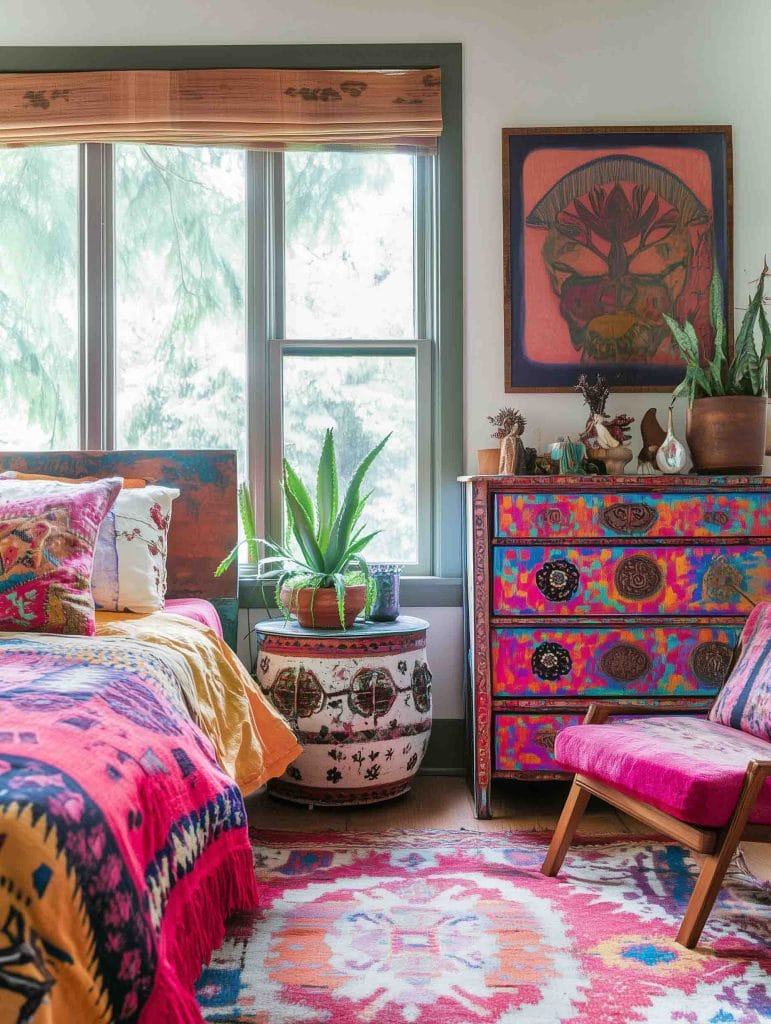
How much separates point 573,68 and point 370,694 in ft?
8.07

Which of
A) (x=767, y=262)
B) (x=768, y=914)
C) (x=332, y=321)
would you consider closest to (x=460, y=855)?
(x=768, y=914)

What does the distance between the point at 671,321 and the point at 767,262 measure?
0.60m

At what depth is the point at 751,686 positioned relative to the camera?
2322 mm

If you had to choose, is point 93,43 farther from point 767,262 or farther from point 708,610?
point 708,610

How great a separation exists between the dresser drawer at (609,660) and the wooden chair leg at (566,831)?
0.48 m

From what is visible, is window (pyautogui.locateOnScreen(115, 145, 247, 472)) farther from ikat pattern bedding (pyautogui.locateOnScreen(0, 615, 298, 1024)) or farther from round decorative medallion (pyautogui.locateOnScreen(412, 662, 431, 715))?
ikat pattern bedding (pyautogui.locateOnScreen(0, 615, 298, 1024))

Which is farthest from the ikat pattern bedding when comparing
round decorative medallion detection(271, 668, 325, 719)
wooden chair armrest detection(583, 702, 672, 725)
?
wooden chair armrest detection(583, 702, 672, 725)

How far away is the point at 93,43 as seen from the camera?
336cm

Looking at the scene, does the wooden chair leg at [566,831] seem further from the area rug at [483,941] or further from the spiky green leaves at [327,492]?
the spiky green leaves at [327,492]

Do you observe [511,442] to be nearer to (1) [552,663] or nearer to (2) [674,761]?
(1) [552,663]

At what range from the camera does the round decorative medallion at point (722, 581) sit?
2.81 metres

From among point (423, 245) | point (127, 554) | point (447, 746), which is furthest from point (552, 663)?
point (423, 245)

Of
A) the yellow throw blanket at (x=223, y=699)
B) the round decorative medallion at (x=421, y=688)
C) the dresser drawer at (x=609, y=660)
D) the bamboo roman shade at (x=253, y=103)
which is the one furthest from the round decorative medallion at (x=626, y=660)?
the bamboo roman shade at (x=253, y=103)

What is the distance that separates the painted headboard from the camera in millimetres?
3096
